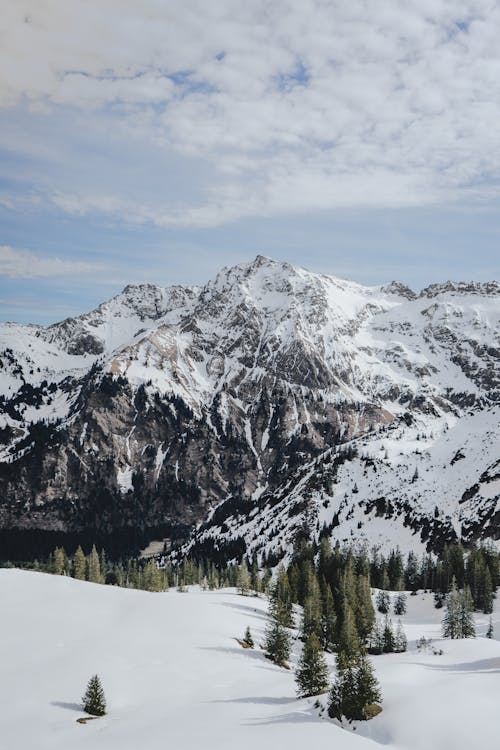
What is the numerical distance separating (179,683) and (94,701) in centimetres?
1162

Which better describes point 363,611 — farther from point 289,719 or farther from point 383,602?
point 289,719

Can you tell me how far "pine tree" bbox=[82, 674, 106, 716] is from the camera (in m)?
47.0

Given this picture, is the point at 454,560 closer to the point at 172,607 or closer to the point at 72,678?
the point at 172,607

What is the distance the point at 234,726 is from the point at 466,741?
15.4 metres

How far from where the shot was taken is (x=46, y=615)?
77.3 m

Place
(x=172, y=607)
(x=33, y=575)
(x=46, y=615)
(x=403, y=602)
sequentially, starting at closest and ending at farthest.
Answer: (x=46, y=615) → (x=172, y=607) → (x=33, y=575) → (x=403, y=602)

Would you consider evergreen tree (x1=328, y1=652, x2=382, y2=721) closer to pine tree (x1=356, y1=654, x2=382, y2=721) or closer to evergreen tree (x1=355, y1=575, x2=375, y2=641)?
pine tree (x1=356, y1=654, x2=382, y2=721)

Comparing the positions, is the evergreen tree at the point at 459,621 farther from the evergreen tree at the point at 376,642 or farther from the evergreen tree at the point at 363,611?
the evergreen tree at the point at 363,611

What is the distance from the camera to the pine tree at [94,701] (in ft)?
154

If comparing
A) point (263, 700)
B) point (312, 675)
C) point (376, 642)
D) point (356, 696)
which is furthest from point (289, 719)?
point (376, 642)

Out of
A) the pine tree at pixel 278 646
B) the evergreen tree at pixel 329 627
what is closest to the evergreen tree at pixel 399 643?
the evergreen tree at pixel 329 627

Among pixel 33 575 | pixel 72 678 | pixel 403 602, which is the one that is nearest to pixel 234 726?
pixel 72 678

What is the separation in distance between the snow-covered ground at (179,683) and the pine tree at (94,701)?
3.41 ft

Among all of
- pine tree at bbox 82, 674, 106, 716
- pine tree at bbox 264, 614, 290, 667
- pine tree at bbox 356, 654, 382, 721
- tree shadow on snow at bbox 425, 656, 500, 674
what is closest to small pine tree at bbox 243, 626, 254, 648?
pine tree at bbox 264, 614, 290, 667
